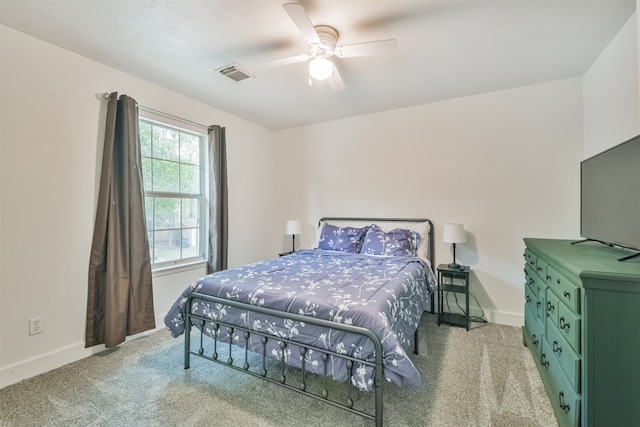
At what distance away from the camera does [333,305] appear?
1655mm

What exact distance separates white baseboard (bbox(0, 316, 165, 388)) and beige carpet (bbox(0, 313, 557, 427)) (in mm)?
61

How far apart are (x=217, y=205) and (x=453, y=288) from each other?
2.88 m

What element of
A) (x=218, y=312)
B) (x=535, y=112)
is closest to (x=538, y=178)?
(x=535, y=112)

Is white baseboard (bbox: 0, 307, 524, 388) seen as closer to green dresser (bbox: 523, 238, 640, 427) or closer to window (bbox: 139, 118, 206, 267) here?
window (bbox: 139, 118, 206, 267)

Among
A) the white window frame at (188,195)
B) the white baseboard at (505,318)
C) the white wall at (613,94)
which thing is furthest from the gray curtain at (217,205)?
the white wall at (613,94)

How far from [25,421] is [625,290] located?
319 cm

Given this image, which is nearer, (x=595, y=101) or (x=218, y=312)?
(x=218, y=312)

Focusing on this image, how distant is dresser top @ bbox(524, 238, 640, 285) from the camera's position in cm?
121

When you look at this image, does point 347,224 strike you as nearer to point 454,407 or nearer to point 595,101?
point 454,407

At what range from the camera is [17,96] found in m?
2.09

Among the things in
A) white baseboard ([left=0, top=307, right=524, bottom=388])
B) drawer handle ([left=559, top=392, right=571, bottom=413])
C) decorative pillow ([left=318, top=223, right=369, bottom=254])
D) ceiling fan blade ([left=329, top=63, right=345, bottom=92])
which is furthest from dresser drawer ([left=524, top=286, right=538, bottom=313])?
white baseboard ([left=0, top=307, right=524, bottom=388])

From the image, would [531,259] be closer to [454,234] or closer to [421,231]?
[454,234]

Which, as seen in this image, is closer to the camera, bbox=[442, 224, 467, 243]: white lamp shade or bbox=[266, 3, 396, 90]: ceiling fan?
bbox=[266, 3, 396, 90]: ceiling fan

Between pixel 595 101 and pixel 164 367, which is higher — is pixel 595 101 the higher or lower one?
the higher one
